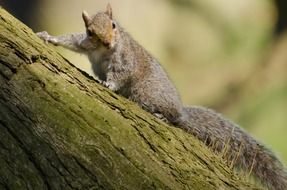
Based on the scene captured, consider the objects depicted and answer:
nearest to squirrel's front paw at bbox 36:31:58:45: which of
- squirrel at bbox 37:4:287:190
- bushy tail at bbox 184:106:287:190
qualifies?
squirrel at bbox 37:4:287:190

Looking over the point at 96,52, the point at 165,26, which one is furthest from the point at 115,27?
the point at 165,26

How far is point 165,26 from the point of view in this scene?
10023 mm

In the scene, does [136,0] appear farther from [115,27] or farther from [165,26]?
[115,27]

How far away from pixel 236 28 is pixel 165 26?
103cm

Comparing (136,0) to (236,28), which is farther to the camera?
(236,28)

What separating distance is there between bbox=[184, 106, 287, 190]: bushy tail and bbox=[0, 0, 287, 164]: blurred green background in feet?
16.6

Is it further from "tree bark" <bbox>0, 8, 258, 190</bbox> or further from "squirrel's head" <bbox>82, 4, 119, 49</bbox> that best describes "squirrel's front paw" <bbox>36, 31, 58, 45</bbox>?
"tree bark" <bbox>0, 8, 258, 190</bbox>

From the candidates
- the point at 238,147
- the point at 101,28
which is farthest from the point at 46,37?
the point at 238,147

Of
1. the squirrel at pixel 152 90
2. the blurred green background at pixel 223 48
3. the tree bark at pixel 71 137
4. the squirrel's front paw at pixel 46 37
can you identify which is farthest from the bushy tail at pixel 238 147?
the blurred green background at pixel 223 48

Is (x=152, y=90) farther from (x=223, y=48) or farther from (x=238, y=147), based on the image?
(x=223, y=48)

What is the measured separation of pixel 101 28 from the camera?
4008mm

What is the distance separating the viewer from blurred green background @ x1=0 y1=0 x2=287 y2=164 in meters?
9.62

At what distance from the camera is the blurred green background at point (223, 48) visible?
9625 millimetres

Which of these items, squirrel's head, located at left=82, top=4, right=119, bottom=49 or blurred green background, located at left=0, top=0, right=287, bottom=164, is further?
blurred green background, located at left=0, top=0, right=287, bottom=164
